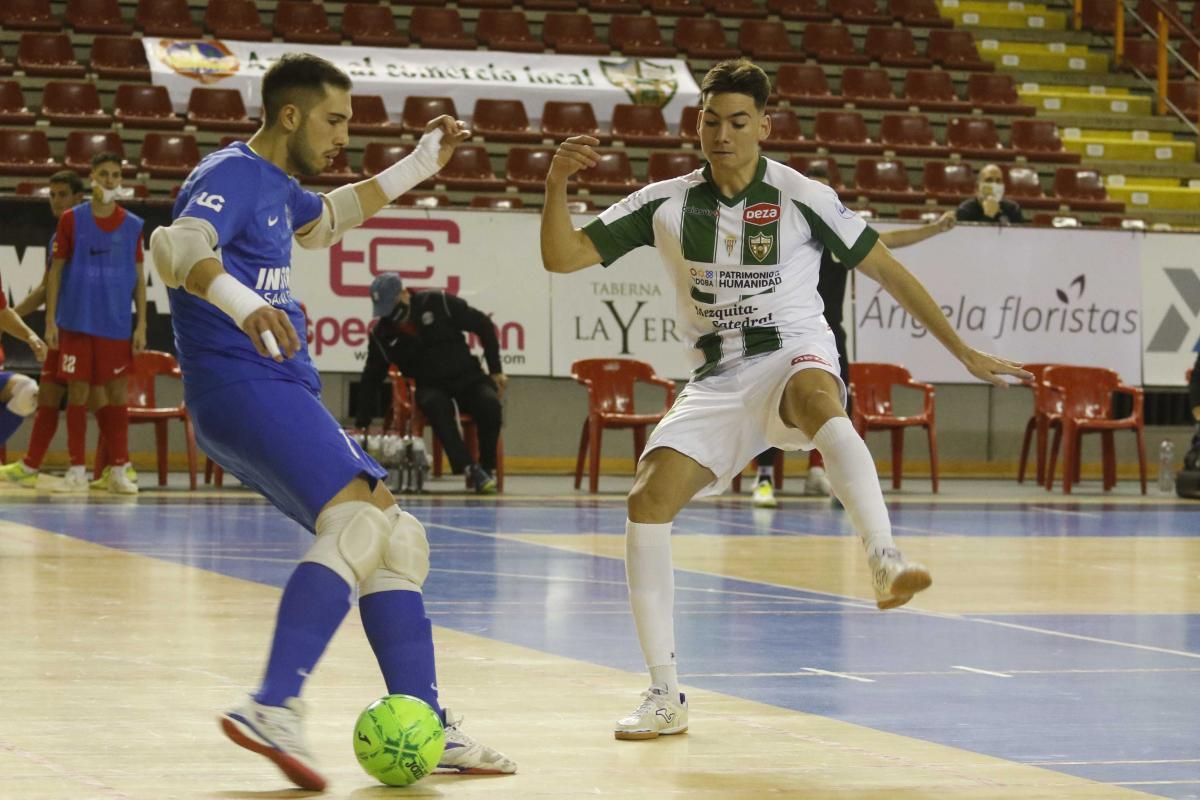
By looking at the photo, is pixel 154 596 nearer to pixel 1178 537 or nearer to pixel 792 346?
pixel 792 346

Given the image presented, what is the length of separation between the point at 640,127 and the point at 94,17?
6.40 meters

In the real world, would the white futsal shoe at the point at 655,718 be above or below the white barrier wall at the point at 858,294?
below

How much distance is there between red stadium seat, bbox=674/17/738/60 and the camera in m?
23.6

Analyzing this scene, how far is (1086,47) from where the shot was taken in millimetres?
26219

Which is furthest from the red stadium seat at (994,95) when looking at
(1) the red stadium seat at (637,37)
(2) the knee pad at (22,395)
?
(2) the knee pad at (22,395)

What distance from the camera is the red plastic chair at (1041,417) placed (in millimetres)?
18031

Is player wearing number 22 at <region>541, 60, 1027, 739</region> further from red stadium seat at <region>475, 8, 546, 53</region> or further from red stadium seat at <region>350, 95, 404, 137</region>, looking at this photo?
red stadium seat at <region>475, 8, 546, 53</region>

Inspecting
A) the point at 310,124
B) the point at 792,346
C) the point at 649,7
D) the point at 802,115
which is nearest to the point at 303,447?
the point at 310,124

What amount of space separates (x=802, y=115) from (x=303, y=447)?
63.0ft

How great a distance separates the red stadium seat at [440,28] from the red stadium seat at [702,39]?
2.66 meters

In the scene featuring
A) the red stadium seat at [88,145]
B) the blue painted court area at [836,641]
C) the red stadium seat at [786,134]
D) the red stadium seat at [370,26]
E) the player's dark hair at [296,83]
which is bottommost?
the blue painted court area at [836,641]

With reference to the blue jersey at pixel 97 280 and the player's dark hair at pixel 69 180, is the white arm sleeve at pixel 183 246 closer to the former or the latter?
Result: the blue jersey at pixel 97 280

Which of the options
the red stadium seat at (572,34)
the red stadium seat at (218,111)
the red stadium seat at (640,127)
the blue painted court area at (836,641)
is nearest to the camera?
the blue painted court area at (836,641)

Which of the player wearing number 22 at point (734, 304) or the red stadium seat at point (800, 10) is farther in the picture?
the red stadium seat at point (800, 10)
